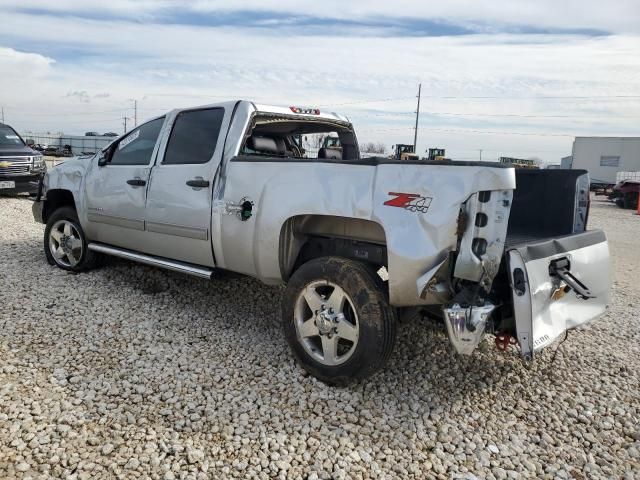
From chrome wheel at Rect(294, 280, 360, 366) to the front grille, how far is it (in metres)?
11.6

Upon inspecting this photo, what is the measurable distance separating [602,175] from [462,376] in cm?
3193

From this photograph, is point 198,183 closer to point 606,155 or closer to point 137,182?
point 137,182

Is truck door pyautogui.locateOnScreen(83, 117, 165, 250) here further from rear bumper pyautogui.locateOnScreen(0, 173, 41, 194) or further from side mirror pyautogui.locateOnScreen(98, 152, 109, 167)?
rear bumper pyautogui.locateOnScreen(0, 173, 41, 194)

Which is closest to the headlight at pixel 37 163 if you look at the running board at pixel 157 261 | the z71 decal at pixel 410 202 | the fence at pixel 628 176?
the running board at pixel 157 261

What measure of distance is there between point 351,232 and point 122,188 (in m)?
2.67

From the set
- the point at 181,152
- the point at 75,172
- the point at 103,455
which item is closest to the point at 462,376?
the point at 103,455

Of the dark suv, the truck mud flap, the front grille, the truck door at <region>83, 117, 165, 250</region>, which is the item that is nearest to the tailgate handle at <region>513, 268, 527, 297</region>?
the truck mud flap

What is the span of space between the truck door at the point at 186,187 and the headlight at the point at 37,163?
32.3 feet

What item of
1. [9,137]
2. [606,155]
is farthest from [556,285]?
[606,155]

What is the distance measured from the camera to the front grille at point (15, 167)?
12.6 meters

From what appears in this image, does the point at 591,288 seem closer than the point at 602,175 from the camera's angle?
Yes

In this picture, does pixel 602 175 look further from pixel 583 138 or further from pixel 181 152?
pixel 181 152

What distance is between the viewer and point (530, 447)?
10.2 ft

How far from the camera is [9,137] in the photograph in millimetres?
13648
